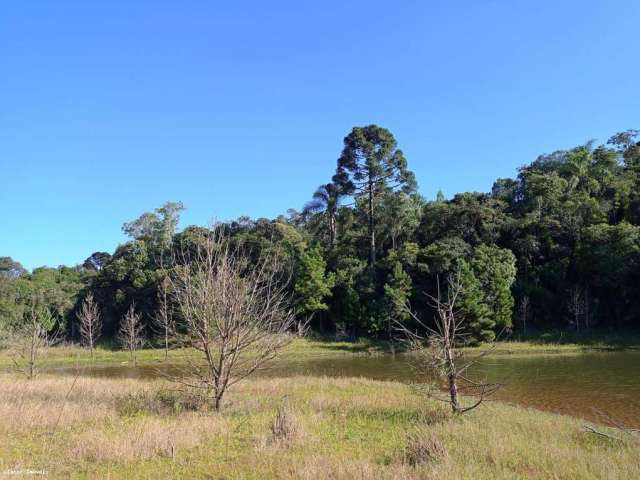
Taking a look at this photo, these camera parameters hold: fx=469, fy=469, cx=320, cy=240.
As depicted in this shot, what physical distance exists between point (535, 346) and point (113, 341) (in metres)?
45.1

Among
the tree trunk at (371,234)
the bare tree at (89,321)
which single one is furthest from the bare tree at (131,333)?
the tree trunk at (371,234)

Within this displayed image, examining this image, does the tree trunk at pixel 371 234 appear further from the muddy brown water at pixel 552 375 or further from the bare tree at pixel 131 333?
the bare tree at pixel 131 333

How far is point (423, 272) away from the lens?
4881 cm

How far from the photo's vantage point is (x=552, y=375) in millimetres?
25234

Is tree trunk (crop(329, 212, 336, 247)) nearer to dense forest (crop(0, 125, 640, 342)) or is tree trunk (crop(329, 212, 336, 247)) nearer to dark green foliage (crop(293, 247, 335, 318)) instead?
dense forest (crop(0, 125, 640, 342))

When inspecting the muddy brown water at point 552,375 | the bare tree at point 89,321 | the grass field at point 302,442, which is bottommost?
the muddy brown water at point 552,375

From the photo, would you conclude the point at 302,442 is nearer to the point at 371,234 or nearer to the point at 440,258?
the point at 440,258

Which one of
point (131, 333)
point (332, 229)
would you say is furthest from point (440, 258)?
point (131, 333)

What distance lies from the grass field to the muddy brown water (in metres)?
2.53

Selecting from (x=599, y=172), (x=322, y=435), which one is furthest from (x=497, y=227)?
(x=322, y=435)

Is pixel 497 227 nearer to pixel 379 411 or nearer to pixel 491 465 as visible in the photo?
pixel 379 411

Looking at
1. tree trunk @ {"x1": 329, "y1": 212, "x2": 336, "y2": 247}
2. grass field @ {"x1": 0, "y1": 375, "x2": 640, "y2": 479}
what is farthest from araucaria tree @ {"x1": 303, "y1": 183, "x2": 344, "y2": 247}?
grass field @ {"x1": 0, "y1": 375, "x2": 640, "y2": 479}

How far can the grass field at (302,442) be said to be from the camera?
7902mm

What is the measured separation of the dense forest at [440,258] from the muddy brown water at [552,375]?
764cm
